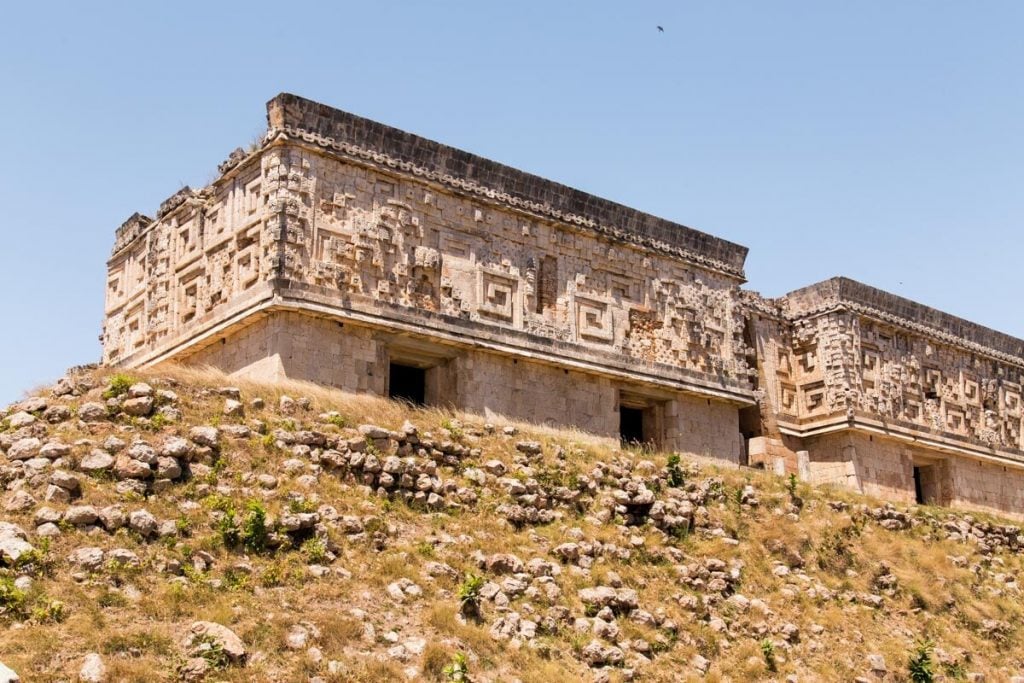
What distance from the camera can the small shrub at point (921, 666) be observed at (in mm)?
16031

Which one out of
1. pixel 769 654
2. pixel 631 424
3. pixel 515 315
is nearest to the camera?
pixel 769 654

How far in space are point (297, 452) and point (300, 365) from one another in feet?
8.96

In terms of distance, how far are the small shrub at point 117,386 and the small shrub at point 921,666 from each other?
34.8 feet

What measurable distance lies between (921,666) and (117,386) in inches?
426

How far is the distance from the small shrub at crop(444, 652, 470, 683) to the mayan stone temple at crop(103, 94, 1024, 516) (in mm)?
6880

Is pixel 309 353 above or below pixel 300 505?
above

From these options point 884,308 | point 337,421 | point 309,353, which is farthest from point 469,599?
point 884,308

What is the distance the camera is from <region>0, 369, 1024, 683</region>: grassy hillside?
1224cm

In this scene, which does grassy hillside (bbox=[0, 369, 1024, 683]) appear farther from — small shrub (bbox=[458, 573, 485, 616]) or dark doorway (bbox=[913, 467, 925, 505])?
dark doorway (bbox=[913, 467, 925, 505])

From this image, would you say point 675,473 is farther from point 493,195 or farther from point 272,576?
point 272,576

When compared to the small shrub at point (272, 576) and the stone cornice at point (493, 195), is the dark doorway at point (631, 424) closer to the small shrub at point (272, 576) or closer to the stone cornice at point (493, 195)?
the stone cornice at point (493, 195)

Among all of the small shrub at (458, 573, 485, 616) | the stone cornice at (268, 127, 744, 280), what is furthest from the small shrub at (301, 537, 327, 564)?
the stone cornice at (268, 127, 744, 280)

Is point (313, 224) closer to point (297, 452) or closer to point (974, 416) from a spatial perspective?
point (297, 452)

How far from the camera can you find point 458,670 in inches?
486
